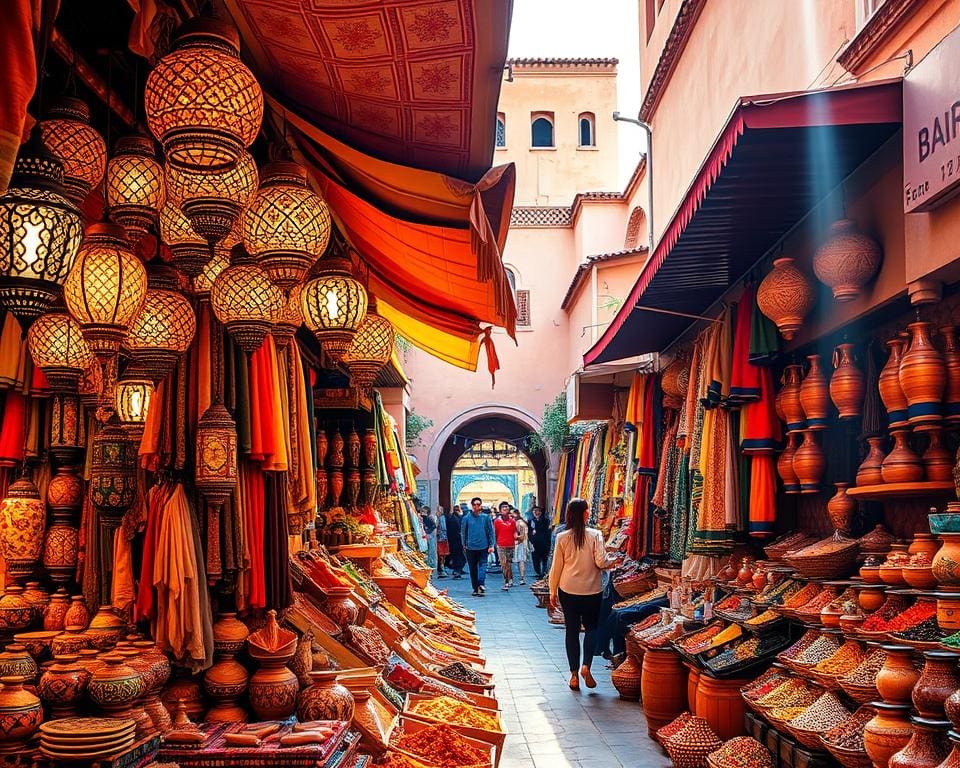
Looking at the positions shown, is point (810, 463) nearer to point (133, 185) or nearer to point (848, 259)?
point (848, 259)

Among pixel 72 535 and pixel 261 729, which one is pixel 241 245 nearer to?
pixel 72 535

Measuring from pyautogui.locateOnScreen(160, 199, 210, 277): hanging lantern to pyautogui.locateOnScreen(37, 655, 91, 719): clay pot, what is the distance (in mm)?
1266

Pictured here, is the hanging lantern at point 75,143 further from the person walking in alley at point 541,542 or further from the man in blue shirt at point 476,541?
the person walking in alley at point 541,542

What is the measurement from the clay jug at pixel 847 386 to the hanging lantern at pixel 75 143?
3.33m

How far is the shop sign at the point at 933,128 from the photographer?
127 inches

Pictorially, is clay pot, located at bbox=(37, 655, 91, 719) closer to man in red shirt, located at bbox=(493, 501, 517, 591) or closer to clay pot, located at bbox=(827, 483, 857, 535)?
clay pot, located at bbox=(827, 483, 857, 535)

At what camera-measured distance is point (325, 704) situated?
149 inches

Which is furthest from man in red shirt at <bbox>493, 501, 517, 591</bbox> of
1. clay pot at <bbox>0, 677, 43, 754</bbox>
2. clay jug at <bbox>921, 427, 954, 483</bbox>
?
clay pot at <bbox>0, 677, 43, 754</bbox>

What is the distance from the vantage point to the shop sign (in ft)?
10.6

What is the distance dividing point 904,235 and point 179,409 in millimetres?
2946

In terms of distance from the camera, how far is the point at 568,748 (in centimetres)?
585

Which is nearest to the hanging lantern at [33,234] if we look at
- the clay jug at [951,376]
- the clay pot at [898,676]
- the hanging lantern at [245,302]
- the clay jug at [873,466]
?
the hanging lantern at [245,302]

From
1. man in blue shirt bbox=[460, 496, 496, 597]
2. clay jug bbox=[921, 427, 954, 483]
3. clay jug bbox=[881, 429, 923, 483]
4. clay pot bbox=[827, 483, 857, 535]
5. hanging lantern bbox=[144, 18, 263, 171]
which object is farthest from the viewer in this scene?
man in blue shirt bbox=[460, 496, 496, 597]

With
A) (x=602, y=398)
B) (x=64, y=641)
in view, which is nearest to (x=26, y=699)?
(x=64, y=641)
